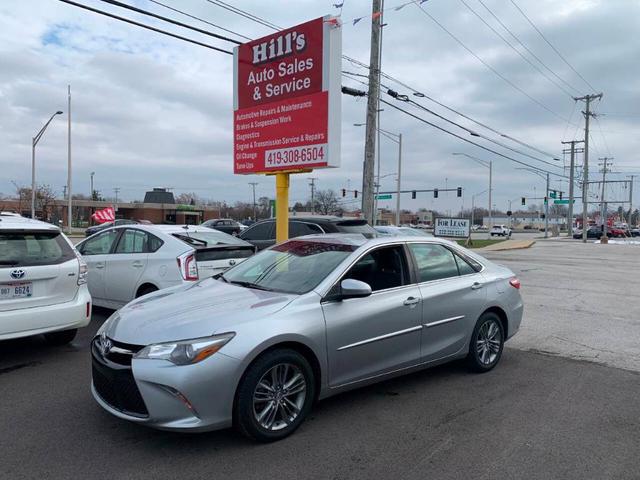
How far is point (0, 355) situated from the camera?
19.7 ft

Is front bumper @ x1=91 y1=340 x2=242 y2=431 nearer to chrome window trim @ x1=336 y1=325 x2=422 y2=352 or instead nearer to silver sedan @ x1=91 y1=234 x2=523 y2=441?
silver sedan @ x1=91 y1=234 x2=523 y2=441

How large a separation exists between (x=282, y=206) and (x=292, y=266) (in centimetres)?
425

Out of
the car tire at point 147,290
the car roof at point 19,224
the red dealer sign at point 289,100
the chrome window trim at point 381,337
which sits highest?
the red dealer sign at point 289,100

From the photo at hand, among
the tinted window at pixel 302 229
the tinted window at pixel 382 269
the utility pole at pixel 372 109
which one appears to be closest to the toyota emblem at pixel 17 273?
the tinted window at pixel 382 269

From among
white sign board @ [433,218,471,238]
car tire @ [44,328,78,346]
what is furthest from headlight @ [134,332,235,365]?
white sign board @ [433,218,471,238]

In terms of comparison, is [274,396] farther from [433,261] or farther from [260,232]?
[260,232]

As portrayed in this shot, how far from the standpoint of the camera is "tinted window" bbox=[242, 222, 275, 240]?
39.4 feet

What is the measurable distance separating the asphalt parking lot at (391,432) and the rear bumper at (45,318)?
16.4 inches

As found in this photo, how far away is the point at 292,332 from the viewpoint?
151 inches

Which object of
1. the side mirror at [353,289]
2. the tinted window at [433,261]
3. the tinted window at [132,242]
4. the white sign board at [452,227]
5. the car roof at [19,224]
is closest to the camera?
the side mirror at [353,289]

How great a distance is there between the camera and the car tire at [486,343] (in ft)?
17.8

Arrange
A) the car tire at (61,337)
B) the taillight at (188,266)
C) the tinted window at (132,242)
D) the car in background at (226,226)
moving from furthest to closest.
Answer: the car in background at (226,226), the tinted window at (132,242), the taillight at (188,266), the car tire at (61,337)

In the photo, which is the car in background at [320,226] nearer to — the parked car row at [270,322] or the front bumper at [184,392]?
the parked car row at [270,322]

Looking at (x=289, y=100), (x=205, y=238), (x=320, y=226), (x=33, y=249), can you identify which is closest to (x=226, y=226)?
(x=320, y=226)
